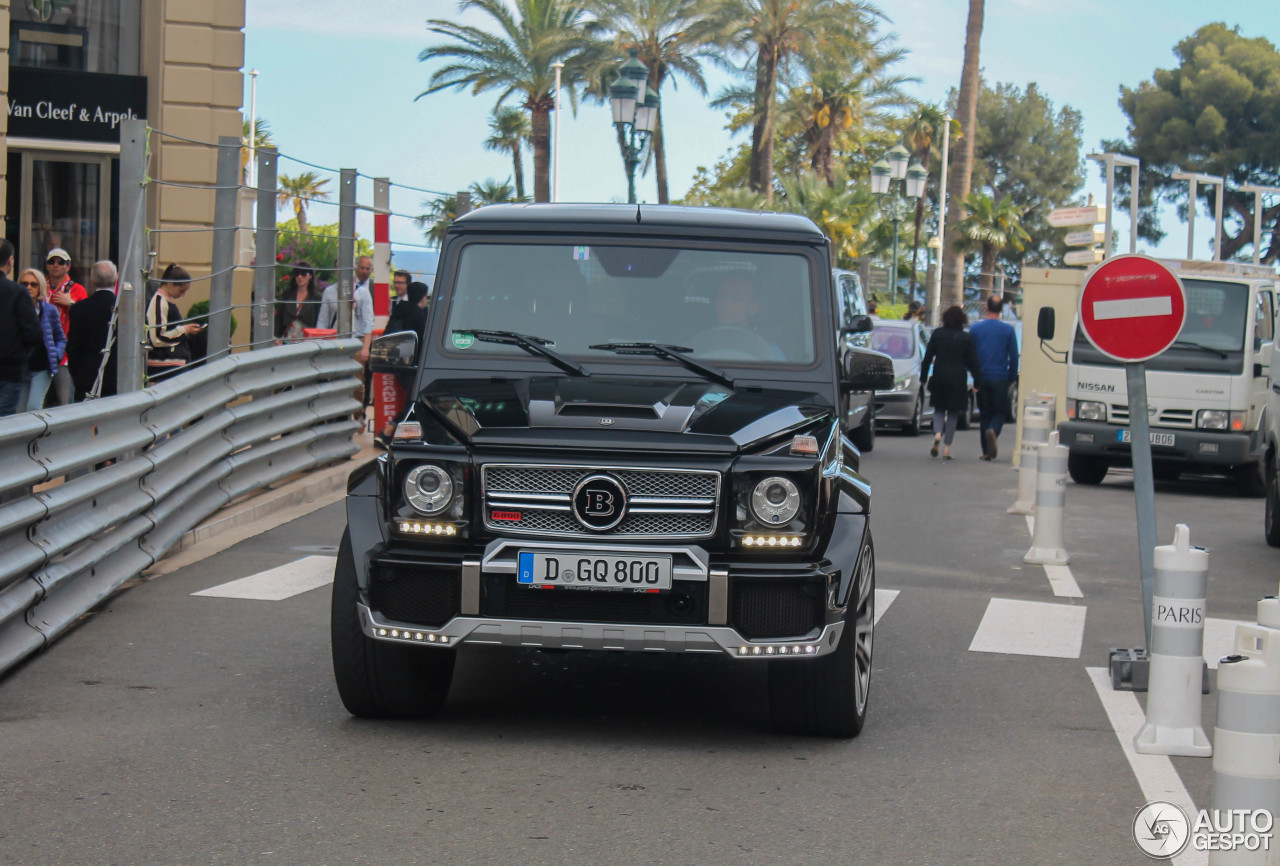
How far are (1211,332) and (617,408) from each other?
12.9m

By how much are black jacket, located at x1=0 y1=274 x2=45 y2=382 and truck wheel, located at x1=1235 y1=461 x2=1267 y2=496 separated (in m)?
12.5

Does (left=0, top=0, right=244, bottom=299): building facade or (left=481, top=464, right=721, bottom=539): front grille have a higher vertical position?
(left=0, top=0, right=244, bottom=299): building facade

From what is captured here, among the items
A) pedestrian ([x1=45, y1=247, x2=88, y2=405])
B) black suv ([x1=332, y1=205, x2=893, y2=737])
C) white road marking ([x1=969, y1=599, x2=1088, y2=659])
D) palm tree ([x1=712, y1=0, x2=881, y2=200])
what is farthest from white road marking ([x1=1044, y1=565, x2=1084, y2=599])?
palm tree ([x1=712, y1=0, x2=881, y2=200])

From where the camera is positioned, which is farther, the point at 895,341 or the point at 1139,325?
the point at 895,341

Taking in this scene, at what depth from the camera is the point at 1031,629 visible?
9.23 meters

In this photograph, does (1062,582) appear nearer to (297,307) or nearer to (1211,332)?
(1211,332)

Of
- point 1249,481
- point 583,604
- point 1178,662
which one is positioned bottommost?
point 1249,481

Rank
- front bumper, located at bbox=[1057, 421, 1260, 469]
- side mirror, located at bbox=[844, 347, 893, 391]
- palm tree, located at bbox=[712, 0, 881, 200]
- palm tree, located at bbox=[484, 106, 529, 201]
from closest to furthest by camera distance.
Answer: side mirror, located at bbox=[844, 347, 893, 391] < front bumper, located at bbox=[1057, 421, 1260, 469] < palm tree, located at bbox=[712, 0, 881, 200] < palm tree, located at bbox=[484, 106, 529, 201]

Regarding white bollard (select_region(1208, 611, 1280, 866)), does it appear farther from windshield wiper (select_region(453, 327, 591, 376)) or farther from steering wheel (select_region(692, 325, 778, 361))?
windshield wiper (select_region(453, 327, 591, 376))

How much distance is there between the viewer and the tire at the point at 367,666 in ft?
20.3

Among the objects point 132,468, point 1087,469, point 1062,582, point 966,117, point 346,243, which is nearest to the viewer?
point 132,468

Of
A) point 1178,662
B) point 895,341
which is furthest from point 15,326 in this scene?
point 895,341

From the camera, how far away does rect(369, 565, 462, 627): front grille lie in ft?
19.3

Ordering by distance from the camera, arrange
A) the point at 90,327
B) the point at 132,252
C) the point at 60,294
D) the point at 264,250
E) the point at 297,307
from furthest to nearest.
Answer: the point at 297,307 < the point at 60,294 < the point at 264,250 < the point at 90,327 < the point at 132,252
